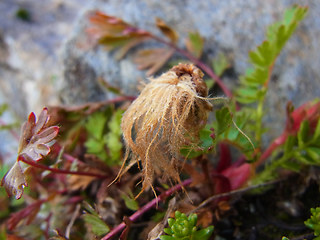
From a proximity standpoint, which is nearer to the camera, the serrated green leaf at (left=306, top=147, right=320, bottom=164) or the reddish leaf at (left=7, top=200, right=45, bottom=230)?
the serrated green leaf at (left=306, top=147, right=320, bottom=164)

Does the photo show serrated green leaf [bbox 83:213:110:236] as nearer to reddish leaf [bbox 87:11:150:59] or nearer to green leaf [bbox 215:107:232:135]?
green leaf [bbox 215:107:232:135]

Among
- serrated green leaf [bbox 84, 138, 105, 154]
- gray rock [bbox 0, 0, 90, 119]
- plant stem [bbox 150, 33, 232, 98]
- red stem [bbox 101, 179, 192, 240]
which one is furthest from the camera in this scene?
gray rock [bbox 0, 0, 90, 119]

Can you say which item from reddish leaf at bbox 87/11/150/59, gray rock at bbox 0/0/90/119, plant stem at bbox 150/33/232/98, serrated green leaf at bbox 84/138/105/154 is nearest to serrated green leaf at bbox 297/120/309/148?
plant stem at bbox 150/33/232/98

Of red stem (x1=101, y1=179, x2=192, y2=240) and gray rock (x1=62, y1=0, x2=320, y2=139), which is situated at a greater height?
gray rock (x1=62, y1=0, x2=320, y2=139)

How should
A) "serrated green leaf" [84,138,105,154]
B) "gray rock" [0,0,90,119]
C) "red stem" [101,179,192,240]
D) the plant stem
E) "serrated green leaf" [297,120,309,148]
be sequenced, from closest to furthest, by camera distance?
"red stem" [101,179,192,240], "serrated green leaf" [297,120,309,148], "serrated green leaf" [84,138,105,154], the plant stem, "gray rock" [0,0,90,119]

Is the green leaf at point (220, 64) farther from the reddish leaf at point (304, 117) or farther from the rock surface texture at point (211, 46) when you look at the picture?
the reddish leaf at point (304, 117)

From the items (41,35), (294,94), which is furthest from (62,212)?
(41,35)
